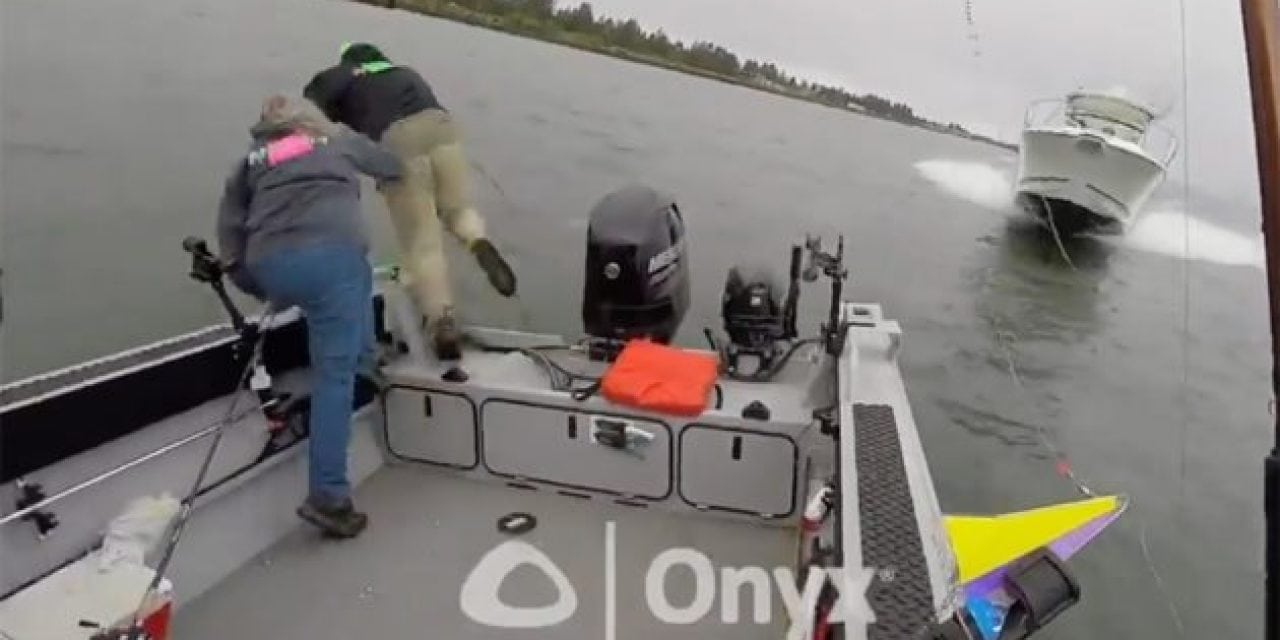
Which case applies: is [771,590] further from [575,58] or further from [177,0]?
[575,58]

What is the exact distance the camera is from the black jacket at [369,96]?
373 cm

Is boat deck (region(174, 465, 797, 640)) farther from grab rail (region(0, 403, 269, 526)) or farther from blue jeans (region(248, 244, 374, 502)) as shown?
grab rail (region(0, 403, 269, 526))

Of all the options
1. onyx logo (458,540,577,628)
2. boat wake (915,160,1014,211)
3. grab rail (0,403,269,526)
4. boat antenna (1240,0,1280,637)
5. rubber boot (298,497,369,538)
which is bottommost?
onyx logo (458,540,577,628)

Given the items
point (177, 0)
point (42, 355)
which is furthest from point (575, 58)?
point (42, 355)

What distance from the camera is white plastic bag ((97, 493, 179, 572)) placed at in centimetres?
238

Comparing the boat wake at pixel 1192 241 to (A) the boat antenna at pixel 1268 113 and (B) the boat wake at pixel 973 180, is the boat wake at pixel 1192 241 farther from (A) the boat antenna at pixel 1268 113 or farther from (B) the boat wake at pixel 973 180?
(A) the boat antenna at pixel 1268 113

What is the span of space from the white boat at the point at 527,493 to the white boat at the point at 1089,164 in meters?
18.9

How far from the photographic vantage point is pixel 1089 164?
69.1 feet

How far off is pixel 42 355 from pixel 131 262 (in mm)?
3037

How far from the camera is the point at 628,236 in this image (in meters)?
3.86

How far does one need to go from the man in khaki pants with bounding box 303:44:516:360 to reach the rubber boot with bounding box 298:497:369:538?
68 centimetres

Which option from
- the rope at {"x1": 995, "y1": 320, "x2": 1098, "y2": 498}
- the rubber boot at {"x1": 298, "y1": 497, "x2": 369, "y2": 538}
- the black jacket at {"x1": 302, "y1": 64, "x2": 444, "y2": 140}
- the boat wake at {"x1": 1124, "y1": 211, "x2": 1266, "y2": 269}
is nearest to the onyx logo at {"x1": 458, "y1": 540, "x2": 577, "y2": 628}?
the rubber boot at {"x1": 298, "y1": 497, "x2": 369, "y2": 538}

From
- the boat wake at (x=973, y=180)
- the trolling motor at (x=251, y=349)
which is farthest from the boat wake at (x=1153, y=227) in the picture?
the trolling motor at (x=251, y=349)

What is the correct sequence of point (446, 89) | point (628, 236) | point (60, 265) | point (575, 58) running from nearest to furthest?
point (628, 236) → point (60, 265) → point (446, 89) → point (575, 58)
